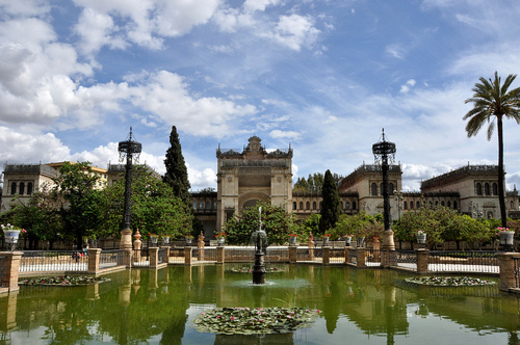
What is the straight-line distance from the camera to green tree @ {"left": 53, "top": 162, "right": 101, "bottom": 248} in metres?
32.0

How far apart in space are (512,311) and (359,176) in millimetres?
53155

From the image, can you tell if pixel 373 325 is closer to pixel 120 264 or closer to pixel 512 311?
pixel 512 311

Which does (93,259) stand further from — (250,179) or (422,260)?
(250,179)

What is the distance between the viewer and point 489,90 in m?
29.9

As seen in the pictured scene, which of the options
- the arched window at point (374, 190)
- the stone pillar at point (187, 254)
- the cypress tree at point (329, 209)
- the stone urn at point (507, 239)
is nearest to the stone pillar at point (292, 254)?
the stone pillar at point (187, 254)

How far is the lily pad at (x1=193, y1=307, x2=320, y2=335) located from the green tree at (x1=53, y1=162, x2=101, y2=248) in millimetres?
25275

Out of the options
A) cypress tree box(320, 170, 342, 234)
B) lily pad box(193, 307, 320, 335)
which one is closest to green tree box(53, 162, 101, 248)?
lily pad box(193, 307, 320, 335)

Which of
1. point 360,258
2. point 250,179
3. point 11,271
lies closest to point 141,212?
point 360,258

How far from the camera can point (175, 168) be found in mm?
45750

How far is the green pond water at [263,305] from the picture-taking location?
8.23 m

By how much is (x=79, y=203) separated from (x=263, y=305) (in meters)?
25.8

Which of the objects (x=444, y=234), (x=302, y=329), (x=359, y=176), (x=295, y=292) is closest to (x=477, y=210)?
(x=359, y=176)

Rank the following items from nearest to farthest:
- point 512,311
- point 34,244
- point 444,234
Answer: point 512,311 → point 444,234 → point 34,244

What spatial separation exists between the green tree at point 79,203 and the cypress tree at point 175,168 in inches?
507
